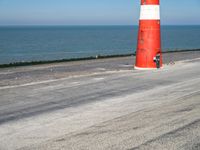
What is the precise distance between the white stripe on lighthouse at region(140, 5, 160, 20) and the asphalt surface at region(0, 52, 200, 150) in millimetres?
3326

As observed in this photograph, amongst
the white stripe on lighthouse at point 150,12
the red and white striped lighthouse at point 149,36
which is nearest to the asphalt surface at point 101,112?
the red and white striped lighthouse at point 149,36

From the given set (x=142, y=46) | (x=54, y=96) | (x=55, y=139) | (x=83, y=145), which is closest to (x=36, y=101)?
(x=54, y=96)

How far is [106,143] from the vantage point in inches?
187

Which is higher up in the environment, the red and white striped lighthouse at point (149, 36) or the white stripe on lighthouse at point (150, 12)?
the white stripe on lighthouse at point (150, 12)

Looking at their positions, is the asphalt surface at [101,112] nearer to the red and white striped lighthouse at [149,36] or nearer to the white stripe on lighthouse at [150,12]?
the red and white striped lighthouse at [149,36]

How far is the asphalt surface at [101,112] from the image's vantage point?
15.9ft

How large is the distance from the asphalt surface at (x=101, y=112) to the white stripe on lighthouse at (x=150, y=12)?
10.9 ft

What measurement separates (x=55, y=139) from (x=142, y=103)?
8.68 feet

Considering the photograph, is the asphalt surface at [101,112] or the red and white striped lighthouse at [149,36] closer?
the asphalt surface at [101,112]

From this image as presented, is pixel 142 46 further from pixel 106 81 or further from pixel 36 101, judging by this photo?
pixel 36 101

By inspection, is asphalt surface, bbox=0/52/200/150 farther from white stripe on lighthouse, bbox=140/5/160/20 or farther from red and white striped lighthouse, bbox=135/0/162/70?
white stripe on lighthouse, bbox=140/5/160/20

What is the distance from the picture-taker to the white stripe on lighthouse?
44.9 feet

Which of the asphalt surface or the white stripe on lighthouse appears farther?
the white stripe on lighthouse

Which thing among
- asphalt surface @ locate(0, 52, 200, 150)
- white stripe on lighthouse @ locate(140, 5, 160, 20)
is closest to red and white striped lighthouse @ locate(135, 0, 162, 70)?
white stripe on lighthouse @ locate(140, 5, 160, 20)
